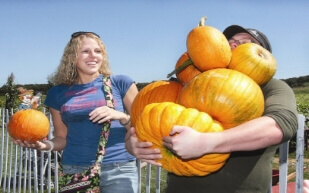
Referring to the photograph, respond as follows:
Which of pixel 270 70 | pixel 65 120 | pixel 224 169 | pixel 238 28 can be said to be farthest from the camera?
pixel 65 120

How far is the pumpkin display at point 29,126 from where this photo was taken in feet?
11.3

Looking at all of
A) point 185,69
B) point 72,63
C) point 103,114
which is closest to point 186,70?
point 185,69

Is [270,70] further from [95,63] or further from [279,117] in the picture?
[95,63]

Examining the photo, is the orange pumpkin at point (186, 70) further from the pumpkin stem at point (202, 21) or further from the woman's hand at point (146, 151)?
the woman's hand at point (146, 151)

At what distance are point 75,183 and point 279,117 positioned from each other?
1844 mm

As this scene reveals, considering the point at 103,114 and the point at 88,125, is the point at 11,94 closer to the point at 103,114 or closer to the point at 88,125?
the point at 88,125

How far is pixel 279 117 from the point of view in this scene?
58.8 inches

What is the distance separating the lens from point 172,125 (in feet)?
4.69

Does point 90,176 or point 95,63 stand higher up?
point 95,63

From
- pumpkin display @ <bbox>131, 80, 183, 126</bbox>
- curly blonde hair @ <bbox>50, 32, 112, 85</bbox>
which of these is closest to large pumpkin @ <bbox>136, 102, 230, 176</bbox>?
pumpkin display @ <bbox>131, 80, 183, 126</bbox>

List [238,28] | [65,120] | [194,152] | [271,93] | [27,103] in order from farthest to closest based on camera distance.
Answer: [27,103] < [65,120] < [238,28] < [271,93] < [194,152]

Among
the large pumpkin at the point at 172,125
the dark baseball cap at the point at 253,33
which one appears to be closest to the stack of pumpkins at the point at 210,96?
the large pumpkin at the point at 172,125

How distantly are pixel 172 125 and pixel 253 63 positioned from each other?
39cm

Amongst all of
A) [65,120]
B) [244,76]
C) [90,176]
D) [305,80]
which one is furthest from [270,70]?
[305,80]
